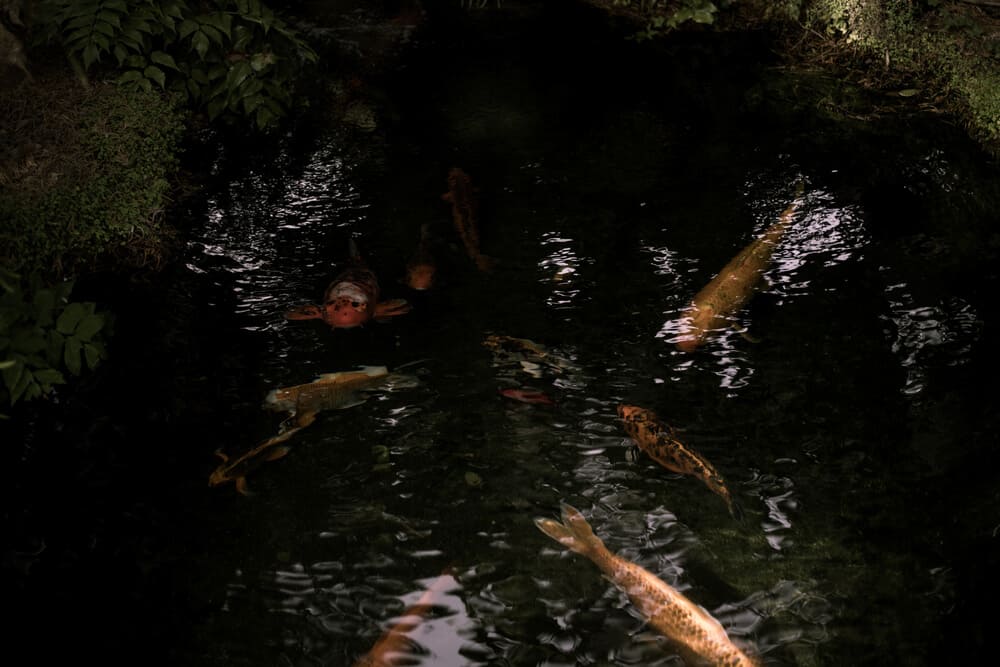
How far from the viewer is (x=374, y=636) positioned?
11.0 ft

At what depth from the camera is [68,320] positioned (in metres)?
4.84

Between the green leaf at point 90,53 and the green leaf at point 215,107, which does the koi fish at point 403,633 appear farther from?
the green leaf at point 215,107

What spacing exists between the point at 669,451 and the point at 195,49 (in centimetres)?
663

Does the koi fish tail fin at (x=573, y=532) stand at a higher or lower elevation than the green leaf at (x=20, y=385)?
lower

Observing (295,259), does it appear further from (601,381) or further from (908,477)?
(908,477)

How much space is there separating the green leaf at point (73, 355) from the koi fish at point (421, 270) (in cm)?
228

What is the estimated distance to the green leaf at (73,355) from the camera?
473cm

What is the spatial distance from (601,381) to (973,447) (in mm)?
2136

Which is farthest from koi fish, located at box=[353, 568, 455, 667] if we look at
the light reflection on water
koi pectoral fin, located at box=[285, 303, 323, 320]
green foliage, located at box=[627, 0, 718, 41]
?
green foliage, located at box=[627, 0, 718, 41]

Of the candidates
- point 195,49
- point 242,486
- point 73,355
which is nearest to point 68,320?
point 73,355

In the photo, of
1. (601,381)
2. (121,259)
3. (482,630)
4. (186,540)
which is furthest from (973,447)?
(121,259)

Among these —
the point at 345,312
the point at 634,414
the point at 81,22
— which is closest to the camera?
the point at 634,414

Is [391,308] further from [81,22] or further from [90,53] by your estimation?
[81,22]

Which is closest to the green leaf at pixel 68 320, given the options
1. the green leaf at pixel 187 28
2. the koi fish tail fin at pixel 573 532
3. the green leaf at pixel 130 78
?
the koi fish tail fin at pixel 573 532
